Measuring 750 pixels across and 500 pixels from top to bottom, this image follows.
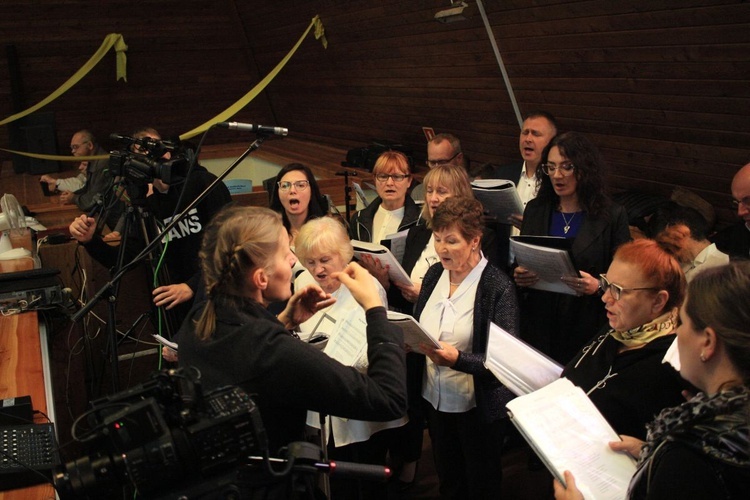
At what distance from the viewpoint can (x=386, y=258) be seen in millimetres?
2955

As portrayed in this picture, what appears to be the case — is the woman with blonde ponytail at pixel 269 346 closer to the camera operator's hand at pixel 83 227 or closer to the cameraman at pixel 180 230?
the camera operator's hand at pixel 83 227

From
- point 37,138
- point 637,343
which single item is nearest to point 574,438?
point 637,343

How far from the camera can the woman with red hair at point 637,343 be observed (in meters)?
1.93

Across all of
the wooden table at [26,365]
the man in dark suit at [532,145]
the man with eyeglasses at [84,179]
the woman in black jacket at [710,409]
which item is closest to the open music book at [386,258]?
the man in dark suit at [532,145]

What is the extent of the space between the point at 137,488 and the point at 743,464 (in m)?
1.03

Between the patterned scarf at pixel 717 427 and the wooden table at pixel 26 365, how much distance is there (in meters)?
1.43

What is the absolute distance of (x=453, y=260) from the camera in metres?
2.71

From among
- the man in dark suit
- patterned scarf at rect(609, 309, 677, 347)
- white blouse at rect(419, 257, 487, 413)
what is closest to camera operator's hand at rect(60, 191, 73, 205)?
the man in dark suit

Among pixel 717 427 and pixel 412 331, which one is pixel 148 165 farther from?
pixel 717 427

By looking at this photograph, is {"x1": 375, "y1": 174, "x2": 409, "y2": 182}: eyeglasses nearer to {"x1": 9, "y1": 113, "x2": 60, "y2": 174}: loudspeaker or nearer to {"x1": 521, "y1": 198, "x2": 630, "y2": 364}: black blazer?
{"x1": 521, "y1": 198, "x2": 630, "y2": 364}: black blazer

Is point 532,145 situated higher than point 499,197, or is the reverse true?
point 532,145

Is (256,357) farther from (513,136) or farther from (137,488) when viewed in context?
(513,136)

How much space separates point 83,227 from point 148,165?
1.95 feet

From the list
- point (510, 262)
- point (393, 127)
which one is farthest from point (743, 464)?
point (393, 127)
